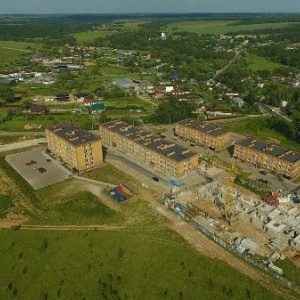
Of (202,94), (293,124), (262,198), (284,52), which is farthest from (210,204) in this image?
(284,52)

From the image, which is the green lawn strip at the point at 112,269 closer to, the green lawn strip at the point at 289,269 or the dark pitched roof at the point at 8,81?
the green lawn strip at the point at 289,269

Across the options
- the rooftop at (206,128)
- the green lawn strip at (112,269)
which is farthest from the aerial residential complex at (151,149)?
the green lawn strip at (112,269)

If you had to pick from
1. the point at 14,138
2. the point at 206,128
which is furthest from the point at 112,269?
the point at 14,138

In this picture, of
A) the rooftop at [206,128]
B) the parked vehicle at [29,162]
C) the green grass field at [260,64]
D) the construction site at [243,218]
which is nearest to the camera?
the construction site at [243,218]

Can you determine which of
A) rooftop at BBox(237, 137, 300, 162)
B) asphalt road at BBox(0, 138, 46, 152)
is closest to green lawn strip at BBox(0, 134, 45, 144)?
asphalt road at BBox(0, 138, 46, 152)

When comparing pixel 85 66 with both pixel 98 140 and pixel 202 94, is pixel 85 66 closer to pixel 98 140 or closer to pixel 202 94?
pixel 202 94

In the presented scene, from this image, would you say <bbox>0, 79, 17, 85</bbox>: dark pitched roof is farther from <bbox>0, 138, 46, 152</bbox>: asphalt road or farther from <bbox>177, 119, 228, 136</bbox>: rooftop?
<bbox>177, 119, 228, 136</bbox>: rooftop
